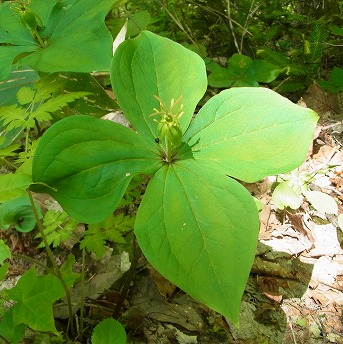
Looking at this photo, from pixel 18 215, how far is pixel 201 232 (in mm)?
823

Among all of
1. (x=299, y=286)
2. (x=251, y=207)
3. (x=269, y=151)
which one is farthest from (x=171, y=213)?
(x=299, y=286)

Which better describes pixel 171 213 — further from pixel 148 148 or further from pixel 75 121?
pixel 75 121

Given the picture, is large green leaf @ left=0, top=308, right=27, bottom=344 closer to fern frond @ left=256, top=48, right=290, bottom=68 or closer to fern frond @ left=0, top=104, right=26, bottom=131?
fern frond @ left=0, top=104, right=26, bottom=131

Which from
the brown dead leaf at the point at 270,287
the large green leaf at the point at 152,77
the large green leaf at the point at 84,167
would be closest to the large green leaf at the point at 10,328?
the large green leaf at the point at 84,167

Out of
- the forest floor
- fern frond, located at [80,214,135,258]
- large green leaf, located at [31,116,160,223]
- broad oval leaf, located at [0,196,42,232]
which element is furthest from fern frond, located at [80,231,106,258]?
large green leaf, located at [31,116,160,223]

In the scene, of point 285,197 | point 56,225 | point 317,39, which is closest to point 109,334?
point 56,225

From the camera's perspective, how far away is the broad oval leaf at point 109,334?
144 cm

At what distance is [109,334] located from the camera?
1452 millimetres

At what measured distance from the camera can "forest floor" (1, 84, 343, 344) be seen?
5.51ft

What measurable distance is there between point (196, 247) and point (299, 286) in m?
1.00

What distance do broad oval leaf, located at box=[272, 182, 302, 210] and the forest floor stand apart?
0.10 meters

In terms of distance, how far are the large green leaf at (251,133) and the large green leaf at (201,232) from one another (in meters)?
0.07

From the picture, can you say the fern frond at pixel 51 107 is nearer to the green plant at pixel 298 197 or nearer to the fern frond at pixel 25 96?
the fern frond at pixel 25 96

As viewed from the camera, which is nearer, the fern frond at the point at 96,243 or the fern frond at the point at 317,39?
the fern frond at the point at 96,243
